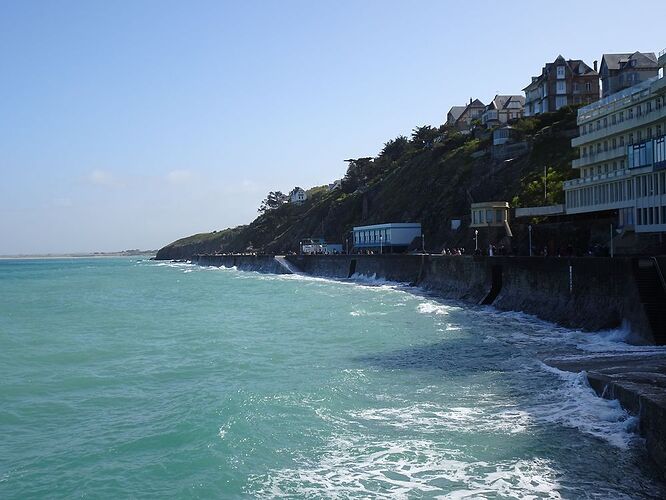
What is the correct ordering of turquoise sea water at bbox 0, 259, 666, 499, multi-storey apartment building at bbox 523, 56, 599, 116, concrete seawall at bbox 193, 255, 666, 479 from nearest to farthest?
turquoise sea water at bbox 0, 259, 666, 499
concrete seawall at bbox 193, 255, 666, 479
multi-storey apartment building at bbox 523, 56, 599, 116

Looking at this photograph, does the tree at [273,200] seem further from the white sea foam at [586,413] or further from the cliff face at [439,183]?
the white sea foam at [586,413]

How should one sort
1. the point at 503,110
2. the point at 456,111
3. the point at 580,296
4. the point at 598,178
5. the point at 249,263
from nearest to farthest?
the point at 580,296, the point at 598,178, the point at 503,110, the point at 249,263, the point at 456,111

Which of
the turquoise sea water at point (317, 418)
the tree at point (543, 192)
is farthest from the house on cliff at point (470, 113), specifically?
the turquoise sea water at point (317, 418)

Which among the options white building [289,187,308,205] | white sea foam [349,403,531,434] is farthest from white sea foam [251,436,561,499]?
white building [289,187,308,205]

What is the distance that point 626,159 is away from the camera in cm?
4600

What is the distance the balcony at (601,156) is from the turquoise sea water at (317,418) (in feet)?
70.1

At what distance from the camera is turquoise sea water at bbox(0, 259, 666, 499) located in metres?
12.0

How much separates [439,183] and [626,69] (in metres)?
28.3

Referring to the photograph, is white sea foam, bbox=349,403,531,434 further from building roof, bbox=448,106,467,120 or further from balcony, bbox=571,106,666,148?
building roof, bbox=448,106,467,120

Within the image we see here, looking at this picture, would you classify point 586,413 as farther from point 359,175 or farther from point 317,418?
point 359,175

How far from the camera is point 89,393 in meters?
19.4

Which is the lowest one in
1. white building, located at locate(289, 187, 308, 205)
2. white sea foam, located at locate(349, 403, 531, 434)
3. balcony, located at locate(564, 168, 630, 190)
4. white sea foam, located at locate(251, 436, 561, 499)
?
white sea foam, located at locate(251, 436, 561, 499)

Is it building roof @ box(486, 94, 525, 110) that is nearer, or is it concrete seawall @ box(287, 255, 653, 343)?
concrete seawall @ box(287, 255, 653, 343)

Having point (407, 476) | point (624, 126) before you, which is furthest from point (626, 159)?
point (407, 476)
